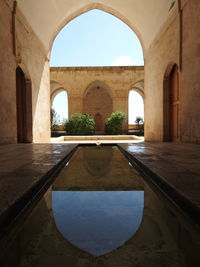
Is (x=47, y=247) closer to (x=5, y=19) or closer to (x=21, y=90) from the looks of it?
(x=5, y=19)

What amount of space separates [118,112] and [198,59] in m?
11.3

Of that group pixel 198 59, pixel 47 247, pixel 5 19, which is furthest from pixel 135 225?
pixel 5 19

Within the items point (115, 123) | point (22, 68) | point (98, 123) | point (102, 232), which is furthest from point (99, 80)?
point (102, 232)

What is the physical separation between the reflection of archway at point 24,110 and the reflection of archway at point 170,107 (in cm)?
542

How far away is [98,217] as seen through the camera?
1594 millimetres

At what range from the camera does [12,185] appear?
178cm

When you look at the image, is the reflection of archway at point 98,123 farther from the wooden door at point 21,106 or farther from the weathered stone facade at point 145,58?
the wooden door at point 21,106

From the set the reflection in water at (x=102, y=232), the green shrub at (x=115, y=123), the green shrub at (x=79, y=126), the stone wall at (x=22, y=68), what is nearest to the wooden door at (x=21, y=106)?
the stone wall at (x=22, y=68)

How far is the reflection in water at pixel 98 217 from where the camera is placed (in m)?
1.25

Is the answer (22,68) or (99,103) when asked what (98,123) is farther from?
(22,68)

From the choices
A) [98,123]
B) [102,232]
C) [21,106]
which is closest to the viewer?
[102,232]

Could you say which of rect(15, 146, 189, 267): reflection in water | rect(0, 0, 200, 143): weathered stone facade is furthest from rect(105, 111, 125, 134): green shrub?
rect(15, 146, 189, 267): reflection in water

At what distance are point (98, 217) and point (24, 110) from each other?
721 cm

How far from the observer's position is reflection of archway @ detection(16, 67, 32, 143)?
7.81m
